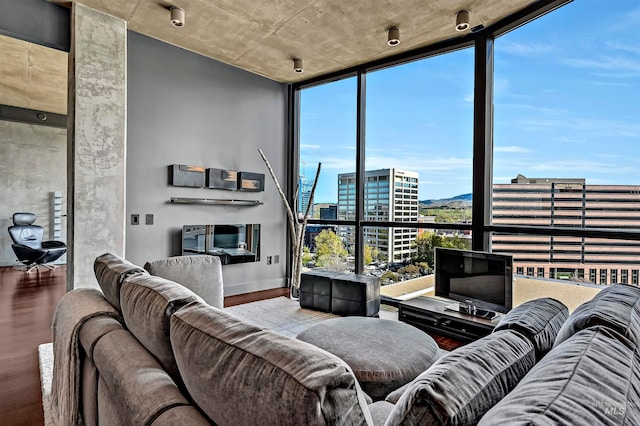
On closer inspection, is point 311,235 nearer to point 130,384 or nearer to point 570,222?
point 570,222

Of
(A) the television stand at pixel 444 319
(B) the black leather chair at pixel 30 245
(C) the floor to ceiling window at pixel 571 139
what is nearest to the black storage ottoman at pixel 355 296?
(A) the television stand at pixel 444 319

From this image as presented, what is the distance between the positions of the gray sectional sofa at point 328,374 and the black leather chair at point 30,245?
6.24 meters

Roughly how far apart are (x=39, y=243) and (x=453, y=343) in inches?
287

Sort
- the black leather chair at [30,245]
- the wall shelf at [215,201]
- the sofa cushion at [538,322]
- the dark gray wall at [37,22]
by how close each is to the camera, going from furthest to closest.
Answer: the black leather chair at [30,245] → the wall shelf at [215,201] → the dark gray wall at [37,22] → the sofa cushion at [538,322]

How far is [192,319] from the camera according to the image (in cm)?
102

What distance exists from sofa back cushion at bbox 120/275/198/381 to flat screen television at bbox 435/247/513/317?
266 centimetres

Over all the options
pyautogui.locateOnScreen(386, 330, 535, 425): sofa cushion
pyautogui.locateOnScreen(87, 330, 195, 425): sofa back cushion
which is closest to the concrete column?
pyautogui.locateOnScreen(87, 330, 195, 425): sofa back cushion

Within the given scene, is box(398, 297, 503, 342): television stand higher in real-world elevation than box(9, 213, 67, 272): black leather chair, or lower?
lower

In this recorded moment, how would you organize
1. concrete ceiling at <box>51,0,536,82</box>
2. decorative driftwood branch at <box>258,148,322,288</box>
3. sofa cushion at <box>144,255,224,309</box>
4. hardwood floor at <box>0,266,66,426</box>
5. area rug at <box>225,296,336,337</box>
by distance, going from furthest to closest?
1. decorative driftwood branch at <box>258,148,322,288</box>
2. area rug at <box>225,296,336,337</box>
3. concrete ceiling at <box>51,0,536,82</box>
4. sofa cushion at <box>144,255,224,309</box>
5. hardwood floor at <box>0,266,66,426</box>

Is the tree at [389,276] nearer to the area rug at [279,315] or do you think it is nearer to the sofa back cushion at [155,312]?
the area rug at [279,315]

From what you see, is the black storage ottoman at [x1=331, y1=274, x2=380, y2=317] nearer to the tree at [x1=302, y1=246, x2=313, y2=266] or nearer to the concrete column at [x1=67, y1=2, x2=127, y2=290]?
the tree at [x1=302, y1=246, x2=313, y2=266]

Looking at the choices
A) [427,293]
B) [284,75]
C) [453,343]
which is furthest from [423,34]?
[453,343]

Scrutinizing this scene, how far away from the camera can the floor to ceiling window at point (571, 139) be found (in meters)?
2.74

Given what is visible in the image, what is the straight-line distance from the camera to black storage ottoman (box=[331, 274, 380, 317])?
3.82m
